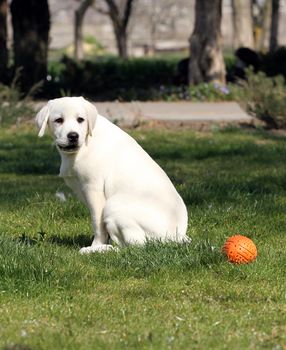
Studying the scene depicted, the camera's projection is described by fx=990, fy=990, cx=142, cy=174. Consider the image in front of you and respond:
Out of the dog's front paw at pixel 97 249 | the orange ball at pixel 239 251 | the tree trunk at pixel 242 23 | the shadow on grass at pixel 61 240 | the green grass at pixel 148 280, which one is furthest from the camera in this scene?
the tree trunk at pixel 242 23

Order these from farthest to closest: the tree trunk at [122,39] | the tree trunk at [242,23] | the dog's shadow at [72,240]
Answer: the tree trunk at [122,39]
the tree trunk at [242,23]
the dog's shadow at [72,240]

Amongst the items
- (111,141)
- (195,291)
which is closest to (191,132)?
(111,141)

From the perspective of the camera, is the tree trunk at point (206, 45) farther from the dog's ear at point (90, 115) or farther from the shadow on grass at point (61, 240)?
the dog's ear at point (90, 115)

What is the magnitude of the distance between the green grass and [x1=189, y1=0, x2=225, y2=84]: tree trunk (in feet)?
44.4

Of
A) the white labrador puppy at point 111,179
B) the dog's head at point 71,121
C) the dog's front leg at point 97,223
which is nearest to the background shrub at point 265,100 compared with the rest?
the white labrador puppy at point 111,179

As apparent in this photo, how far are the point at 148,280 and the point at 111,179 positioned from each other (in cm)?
103

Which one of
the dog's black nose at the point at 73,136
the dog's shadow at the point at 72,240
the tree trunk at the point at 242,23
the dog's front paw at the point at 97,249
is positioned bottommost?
the tree trunk at the point at 242,23

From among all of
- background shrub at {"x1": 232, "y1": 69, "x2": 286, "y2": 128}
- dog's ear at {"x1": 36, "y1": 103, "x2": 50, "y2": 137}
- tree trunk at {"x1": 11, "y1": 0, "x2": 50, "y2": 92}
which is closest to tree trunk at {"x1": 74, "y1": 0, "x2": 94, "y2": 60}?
tree trunk at {"x1": 11, "y1": 0, "x2": 50, "y2": 92}

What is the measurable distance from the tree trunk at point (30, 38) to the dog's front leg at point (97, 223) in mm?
16377

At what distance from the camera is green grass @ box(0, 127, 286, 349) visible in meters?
4.98

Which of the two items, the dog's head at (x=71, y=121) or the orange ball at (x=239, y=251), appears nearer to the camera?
the orange ball at (x=239, y=251)

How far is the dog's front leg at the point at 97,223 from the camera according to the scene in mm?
6980

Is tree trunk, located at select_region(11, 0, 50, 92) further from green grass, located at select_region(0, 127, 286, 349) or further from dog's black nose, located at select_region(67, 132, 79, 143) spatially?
dog's black nose, located at select_region(67, 132, 79, 143)

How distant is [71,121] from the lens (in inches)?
270
